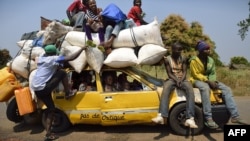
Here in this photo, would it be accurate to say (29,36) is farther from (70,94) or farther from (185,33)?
(185,33)

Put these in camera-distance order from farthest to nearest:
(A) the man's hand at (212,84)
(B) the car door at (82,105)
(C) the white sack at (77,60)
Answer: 1. (C) the white sack at (77,60)
2. (B) the car door at (82,105)
3. (A) the man's hand at (212,84)

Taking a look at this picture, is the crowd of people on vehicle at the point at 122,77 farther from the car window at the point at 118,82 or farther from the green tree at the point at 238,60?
the green tree at the point at 238,60

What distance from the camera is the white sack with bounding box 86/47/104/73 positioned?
21.6 feet

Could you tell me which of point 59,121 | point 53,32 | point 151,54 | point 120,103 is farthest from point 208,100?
point 53,32

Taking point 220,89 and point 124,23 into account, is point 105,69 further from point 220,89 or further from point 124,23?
point 220,89

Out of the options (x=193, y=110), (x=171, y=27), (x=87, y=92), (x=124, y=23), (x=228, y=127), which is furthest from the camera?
(x=171, y=27)

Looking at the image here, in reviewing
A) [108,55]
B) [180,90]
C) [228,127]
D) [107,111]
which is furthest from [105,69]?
[228,127]

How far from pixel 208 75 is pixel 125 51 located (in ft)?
6.10

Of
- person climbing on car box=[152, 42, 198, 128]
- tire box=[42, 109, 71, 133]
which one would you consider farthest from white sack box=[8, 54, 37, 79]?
person climbing on car box=[152, 42, 198, 128]

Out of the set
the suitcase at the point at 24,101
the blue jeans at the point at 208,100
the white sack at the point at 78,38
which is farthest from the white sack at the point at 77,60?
the blue jeans at the point at 208,100

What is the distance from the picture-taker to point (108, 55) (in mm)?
6859

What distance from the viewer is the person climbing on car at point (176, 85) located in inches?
243

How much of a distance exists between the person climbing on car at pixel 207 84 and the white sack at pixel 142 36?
0.90 metres

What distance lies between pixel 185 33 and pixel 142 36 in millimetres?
22034
